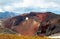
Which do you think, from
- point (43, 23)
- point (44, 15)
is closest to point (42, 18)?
point (44, 15)

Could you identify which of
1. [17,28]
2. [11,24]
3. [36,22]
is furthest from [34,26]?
[11,24]

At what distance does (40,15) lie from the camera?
140000 millimetres

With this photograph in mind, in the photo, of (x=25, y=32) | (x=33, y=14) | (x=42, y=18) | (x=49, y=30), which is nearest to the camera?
(x=49, y=30)

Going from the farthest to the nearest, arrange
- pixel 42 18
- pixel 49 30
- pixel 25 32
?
1. pixel 42 18
2. pixel 25 32
3. pixel 49 30

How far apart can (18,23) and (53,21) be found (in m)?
27.1

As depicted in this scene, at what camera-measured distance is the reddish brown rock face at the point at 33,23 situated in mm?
117456

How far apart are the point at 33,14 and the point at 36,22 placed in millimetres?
17263

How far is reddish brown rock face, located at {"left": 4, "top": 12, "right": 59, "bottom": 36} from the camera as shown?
117m

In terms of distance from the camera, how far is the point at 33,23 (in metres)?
128

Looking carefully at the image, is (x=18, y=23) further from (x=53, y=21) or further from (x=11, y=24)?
(x=53, y=21)

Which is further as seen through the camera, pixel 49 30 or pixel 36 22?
pixel 36 22

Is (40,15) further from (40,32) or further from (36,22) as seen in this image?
(40,32)

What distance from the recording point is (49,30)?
114125 millimetres

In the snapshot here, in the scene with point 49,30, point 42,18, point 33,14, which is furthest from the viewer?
point 33,14
